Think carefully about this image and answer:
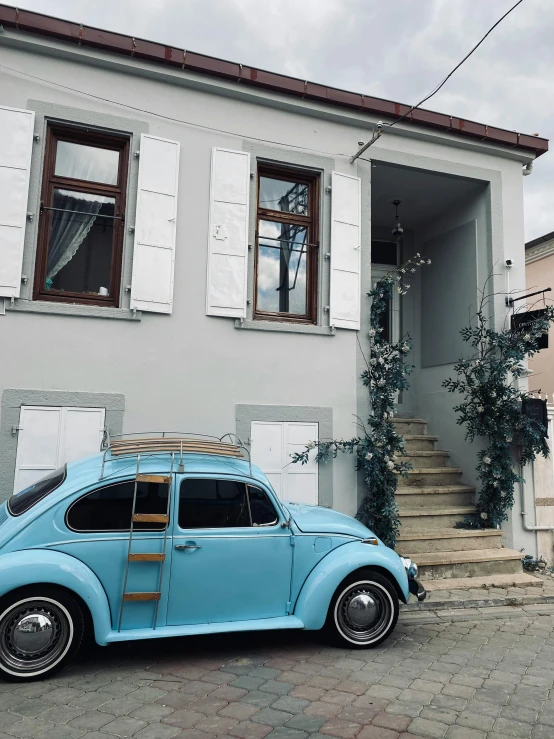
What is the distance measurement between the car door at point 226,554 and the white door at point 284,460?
2.20 m

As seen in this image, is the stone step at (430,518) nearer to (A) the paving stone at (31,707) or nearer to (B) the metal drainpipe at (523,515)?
(B) the metal drainpipe at (523,515)

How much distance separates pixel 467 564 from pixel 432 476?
1.70 m

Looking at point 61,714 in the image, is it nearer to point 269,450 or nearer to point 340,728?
point 340,728

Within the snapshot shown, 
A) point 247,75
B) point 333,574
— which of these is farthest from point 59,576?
point 247,75

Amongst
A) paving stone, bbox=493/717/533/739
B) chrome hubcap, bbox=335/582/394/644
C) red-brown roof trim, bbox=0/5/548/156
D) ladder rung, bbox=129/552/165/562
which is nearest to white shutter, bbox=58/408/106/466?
ladder rung, bbox=129/552/165/562

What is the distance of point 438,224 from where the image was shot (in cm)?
990

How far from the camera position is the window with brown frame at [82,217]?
6590 mm

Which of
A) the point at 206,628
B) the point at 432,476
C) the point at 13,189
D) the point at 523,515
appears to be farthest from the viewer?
the point at 432,476

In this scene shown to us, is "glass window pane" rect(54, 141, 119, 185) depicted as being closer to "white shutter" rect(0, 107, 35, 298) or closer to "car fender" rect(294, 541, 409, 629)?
"white shutter" rect(0, 107, 35, 298)

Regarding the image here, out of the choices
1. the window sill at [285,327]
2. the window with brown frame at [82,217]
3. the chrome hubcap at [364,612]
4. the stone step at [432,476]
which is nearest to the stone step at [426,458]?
the stone step at [432,476]

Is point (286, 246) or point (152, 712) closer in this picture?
point (152, 712)

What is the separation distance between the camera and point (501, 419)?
25.6ft

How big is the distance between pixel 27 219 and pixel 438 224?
6591mm

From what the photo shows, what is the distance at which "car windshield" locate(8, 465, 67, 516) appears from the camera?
445 centimetres
